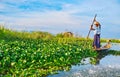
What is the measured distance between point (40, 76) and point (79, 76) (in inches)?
67.3

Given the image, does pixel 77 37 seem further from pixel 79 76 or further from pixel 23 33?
pixel 79 76

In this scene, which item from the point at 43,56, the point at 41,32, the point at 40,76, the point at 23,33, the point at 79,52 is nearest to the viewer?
the point at 40,76

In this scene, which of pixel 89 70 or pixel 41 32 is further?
pixel 41 32

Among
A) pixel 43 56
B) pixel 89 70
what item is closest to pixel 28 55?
pixel 43 56

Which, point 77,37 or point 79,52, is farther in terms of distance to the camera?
point 77,37

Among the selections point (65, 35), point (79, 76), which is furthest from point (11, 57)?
point (65, 35)

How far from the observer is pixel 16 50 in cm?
1747

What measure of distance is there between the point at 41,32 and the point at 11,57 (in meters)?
23.3

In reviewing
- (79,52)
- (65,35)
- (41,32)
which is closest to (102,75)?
(79,52)

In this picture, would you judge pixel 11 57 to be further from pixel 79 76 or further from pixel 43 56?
pixel 79 76

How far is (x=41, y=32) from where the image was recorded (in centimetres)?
3822

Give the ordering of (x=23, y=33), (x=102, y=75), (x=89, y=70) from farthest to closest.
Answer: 1. (x=23, y=33)
2. (x=89, y=70)
3. (x=102, y=75)

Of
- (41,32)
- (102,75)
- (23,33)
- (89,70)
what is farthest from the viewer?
(41,32)

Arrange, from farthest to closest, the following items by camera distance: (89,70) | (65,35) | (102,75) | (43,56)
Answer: (65,35), (43,56), (89,70), (102,75)
